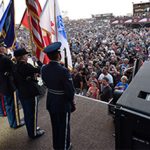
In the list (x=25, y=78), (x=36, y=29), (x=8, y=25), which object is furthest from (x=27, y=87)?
(x=8, y=25)

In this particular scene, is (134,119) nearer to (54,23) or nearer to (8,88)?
Answer: (8,88)

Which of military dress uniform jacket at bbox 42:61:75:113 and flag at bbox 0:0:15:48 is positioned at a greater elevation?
flag at bbox 0:0:15:48

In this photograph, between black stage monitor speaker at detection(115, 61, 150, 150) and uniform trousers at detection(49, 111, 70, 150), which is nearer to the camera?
black stage monitor speaker at detection(115, 61, 150, 150)

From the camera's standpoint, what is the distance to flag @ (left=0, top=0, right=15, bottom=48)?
164 inches

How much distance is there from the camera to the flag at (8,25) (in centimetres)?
417

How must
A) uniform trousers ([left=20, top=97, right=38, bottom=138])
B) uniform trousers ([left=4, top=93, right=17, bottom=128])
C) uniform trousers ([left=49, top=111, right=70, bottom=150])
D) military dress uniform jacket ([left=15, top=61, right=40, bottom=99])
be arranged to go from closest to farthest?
1. uniform trousers ([left=49, top=111, right=70, bottom=150])
2. military dress uniform jacket ([left=15, top=61, right=40, bottom=99])
3. uniform trousers ([left=20, top=97, right=38, bottom=138])
4. uniform trousers ([left=4, top=93, right=17, bottom=128])

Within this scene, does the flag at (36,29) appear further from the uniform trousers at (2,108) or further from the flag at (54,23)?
the uniform trousers at (2,108)

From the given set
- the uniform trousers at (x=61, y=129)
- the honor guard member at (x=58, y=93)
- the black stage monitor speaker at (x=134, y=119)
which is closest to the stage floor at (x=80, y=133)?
the uniform trousers at (x=61, y=129)

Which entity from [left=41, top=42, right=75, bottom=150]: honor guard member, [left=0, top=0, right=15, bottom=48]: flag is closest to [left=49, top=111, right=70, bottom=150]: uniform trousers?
[left=41, top=42, right=75, bottom=150]: honor guard member

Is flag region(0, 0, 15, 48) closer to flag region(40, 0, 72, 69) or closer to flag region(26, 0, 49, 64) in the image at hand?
flag region(26, 0, 49, 64)

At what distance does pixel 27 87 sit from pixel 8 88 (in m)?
0.44

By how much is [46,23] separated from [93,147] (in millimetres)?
2374

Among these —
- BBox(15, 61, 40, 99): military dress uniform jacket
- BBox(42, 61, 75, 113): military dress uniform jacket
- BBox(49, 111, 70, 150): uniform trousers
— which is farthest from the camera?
BBox(15, 61, 40, 99): military dress uniform jacket

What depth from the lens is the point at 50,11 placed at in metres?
4.10
